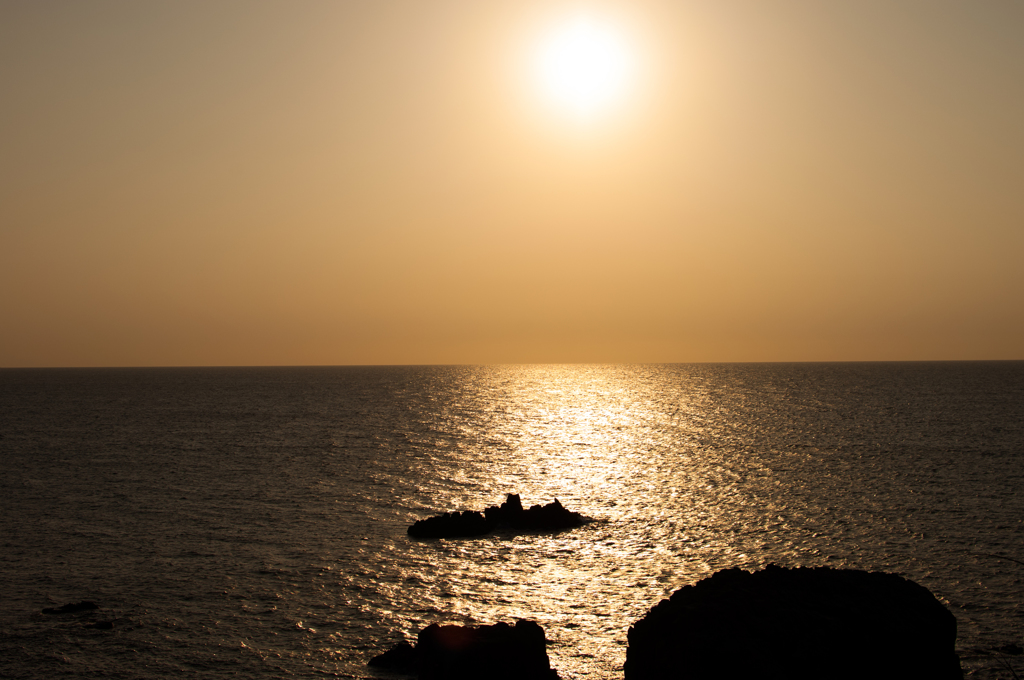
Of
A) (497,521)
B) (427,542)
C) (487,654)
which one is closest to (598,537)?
(497,521)

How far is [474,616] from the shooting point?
3256 centimetres

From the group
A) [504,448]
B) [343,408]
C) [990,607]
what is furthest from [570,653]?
[343,408]

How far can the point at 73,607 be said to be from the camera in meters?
33.2

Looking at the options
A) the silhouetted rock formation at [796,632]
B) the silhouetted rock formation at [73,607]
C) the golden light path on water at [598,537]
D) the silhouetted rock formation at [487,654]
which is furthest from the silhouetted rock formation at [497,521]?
the silhouetted rock formation at [796,632]

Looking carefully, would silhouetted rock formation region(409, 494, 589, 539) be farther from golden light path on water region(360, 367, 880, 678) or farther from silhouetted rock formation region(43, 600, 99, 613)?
silhouetted rock formation region(43, 600, 99, 613)

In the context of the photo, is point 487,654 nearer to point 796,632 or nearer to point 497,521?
point 796,632

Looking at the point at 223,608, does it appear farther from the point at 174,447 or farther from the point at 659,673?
the point at 174,447

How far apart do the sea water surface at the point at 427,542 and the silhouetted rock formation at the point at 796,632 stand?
961 cm

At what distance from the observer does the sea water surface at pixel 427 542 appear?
30391 millimetres

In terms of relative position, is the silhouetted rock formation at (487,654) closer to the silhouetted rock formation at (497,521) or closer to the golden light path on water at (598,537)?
the golden light path on water at (598,537)

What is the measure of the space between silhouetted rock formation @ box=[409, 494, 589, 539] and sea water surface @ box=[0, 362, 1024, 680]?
1.67 metres

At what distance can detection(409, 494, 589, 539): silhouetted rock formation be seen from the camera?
158 ft

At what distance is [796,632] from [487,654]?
30.8 ft

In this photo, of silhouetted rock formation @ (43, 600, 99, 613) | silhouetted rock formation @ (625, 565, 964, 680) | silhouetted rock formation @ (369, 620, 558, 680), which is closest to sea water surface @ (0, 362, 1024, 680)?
silhouetted rock formation @ (43, 600, 99, 613)
